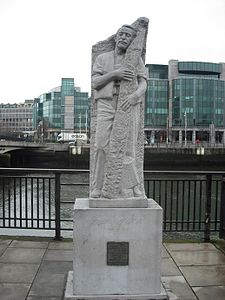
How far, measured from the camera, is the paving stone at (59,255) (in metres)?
5.47

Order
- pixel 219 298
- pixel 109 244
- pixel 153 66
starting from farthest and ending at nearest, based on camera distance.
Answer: pixel 153 66 → pixel 219 298 → pixel 109 244

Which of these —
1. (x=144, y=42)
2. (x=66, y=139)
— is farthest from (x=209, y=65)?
(x=144, y=42)

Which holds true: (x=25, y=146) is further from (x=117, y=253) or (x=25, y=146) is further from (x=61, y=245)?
(x=117, y=253)

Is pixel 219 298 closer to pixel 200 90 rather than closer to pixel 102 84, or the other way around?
pixel 102 84

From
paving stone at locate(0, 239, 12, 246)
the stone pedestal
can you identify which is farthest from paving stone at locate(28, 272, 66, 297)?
paving stone at locate(0, 239, 12, 246)

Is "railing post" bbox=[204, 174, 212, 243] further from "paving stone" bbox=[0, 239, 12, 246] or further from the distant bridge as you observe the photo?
the distant bridge

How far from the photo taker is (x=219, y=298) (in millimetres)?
4168

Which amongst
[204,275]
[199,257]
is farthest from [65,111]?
[204,275]

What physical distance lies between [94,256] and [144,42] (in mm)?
2422

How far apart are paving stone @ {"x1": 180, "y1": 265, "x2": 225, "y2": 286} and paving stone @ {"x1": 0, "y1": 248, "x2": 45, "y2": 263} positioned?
7.05 ft

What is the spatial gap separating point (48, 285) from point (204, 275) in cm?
205

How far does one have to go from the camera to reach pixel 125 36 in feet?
13.0

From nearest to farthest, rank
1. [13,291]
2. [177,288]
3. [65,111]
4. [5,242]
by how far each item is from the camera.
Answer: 1. [13,291]
2. [177,288]
3. [5,242]
4. [65,111]

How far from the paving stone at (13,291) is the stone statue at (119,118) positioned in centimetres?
143
